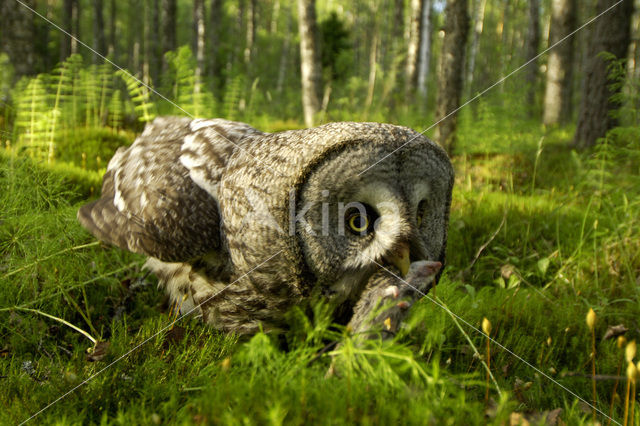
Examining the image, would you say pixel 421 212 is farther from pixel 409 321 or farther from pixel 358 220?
pixel 409 321

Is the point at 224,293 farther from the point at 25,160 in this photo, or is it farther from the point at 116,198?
the point at 25,160

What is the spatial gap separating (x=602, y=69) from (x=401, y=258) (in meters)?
5.71

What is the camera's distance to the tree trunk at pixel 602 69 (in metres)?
5.85

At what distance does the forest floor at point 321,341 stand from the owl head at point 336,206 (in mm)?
250

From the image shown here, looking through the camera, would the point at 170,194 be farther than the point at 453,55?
No

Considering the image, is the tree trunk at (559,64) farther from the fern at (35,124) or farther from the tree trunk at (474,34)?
the tree trunk at (474,34)

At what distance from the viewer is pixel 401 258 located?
186cm

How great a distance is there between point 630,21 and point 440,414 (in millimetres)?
6826

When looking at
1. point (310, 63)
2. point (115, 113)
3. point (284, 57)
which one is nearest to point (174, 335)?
point (115, 113)

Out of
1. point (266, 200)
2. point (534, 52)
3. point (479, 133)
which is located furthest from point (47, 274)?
point (534, 52)

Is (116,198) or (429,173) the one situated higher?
(429,173)

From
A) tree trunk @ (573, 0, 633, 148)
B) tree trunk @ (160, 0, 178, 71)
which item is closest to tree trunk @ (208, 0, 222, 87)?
tree trunk @ (160, 0, 178, 71)

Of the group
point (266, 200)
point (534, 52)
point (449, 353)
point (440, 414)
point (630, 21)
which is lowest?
A: point (449, 353)

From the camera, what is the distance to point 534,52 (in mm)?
15883
